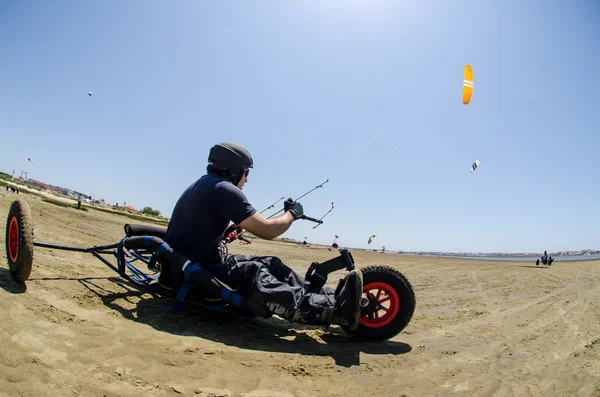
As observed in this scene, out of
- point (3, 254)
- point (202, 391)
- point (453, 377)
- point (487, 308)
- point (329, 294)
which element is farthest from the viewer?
point (487, 308)

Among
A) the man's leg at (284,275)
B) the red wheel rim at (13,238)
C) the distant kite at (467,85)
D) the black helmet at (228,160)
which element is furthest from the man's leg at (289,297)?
the distant kite at (467,85)

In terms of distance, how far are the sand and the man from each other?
0.37 m

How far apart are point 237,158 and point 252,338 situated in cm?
188

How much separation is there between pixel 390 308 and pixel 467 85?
8.71 m

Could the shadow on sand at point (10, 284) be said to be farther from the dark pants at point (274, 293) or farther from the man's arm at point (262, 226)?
the man's arm at point (262, 226)

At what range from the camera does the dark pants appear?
9.60 ft

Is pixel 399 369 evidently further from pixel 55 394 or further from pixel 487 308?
pixel 487 308

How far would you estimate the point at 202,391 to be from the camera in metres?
1.91

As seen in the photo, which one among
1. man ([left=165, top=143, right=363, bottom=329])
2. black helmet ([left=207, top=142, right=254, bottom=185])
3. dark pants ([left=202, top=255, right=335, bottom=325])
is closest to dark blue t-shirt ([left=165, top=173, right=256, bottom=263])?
man ([left=165, top=143, right=363, bottom=329])

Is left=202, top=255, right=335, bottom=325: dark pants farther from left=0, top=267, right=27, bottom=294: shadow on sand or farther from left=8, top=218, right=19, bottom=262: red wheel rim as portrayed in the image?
left=8, top=218, right=19, bottom=262: red wheel rim

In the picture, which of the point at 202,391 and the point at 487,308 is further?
the point at 487,308

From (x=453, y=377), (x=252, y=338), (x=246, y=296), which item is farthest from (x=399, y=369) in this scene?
(x=246, y=296)

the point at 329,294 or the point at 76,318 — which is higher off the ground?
the point at 329,294

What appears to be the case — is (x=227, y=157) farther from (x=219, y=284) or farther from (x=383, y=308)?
(x=383, y=308)
